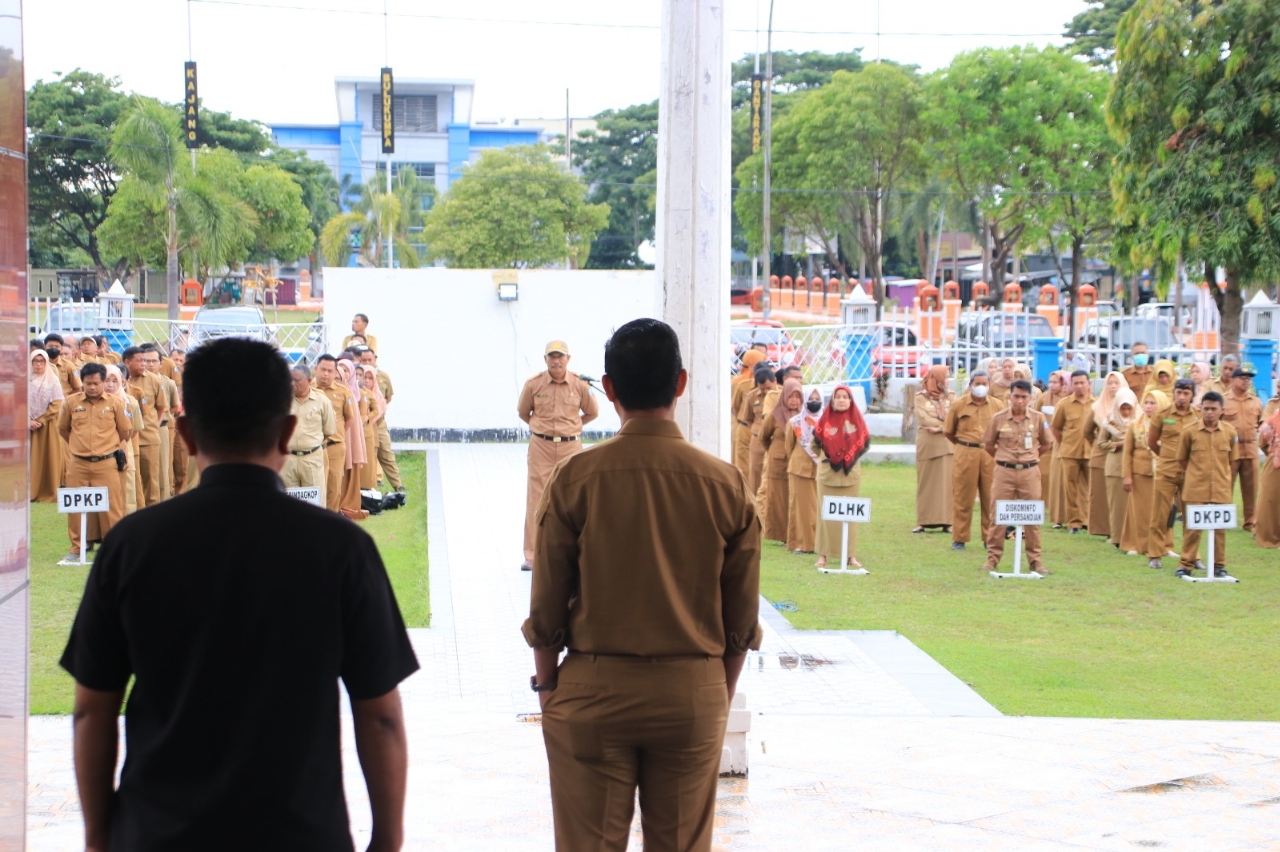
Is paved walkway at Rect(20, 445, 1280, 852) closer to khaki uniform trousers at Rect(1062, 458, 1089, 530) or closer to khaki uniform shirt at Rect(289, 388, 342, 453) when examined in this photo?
khaki uniform shirt at Rect(289, 388, 342, 453)

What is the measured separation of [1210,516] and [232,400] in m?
11.4

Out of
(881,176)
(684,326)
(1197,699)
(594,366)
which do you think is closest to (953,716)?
(1197,699)

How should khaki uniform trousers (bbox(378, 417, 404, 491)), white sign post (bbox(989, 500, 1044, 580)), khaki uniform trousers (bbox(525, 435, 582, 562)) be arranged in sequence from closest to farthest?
khaki uniform trousers (bbox(525, 435, 582, 562)) → white sign post (bbox(989, 500, 1044, 580)) → khaki uniform trousers (bbox(378, 417, 404, 491))

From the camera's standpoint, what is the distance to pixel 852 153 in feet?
145

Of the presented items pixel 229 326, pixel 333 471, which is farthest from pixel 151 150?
pixel 333 471

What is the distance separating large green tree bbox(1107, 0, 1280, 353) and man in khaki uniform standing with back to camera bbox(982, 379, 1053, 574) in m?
8.65

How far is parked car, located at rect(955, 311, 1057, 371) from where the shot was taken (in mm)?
24219

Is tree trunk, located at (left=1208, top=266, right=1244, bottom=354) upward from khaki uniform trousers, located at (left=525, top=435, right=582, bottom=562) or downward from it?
upward

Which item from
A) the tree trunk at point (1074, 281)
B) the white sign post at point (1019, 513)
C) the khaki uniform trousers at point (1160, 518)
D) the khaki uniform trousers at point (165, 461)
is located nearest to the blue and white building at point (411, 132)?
the tree trunk at point (1074, 281)

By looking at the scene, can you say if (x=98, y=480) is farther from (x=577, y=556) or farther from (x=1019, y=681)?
(x=577, y=556)

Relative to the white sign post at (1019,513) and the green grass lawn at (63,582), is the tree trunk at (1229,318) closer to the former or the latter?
the white sign post at (1019,513)

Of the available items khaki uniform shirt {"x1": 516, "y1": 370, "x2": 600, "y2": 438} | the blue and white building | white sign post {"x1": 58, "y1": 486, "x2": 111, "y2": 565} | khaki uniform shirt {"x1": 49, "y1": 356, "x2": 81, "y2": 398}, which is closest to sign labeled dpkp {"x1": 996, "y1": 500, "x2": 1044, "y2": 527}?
khaki uniform shirt {"x1": 516, "y1": 370, "x2": 600, "y2": 438}

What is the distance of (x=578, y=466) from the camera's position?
3764 mm

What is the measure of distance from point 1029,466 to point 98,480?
8550 millimetres
